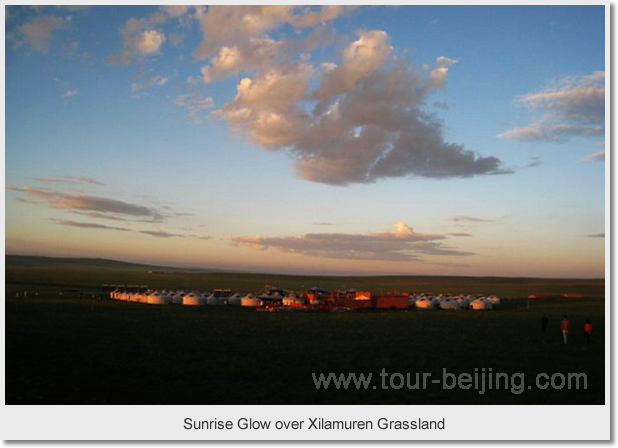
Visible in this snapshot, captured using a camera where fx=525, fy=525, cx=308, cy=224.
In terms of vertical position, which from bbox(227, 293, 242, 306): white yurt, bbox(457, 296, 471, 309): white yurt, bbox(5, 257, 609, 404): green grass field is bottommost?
bbox(227, 293, 242, 306): white yurt

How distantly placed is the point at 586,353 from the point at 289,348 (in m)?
13.6

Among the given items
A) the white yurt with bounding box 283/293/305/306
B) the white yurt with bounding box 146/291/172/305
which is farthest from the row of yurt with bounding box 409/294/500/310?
the white yurt with bounding box 146/291/172/305

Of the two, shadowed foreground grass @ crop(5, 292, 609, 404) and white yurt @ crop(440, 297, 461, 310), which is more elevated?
shadowed foreground grass @ crop(5, 292, 609, 404)

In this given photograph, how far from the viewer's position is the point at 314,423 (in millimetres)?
13500

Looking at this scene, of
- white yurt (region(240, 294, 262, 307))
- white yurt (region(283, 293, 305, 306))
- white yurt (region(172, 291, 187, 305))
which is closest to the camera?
white yurt (region(283, 293, 305, 306))

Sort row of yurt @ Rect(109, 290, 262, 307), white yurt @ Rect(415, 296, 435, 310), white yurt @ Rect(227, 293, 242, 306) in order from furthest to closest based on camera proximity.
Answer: white yurt @ Rect(227, 293, 242, 306) → row of yurt @ Rect(109, 290, 262, 307) → white yurt @ Rect(415, 296, 435, 310)

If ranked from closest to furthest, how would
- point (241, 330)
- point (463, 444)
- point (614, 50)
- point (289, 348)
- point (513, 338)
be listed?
point (463, 444)
point (614, 50)
point (289, 348)
point (513, 338)
point (241, 330)

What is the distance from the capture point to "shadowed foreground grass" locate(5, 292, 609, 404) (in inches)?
632

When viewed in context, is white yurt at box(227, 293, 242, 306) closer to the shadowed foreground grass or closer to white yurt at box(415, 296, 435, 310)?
white yurt at box(415, 296, 435, 310)

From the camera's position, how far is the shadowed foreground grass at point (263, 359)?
1605cm

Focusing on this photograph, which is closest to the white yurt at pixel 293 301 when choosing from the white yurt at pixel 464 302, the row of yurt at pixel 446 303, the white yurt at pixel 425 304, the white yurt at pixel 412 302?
the white yurt at pixel 412 302

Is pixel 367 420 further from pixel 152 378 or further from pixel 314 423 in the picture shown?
pixel 152 378

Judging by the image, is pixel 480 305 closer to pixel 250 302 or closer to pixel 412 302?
pixel 412 302

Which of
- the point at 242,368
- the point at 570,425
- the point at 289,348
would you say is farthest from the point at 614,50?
the point at 289,348
